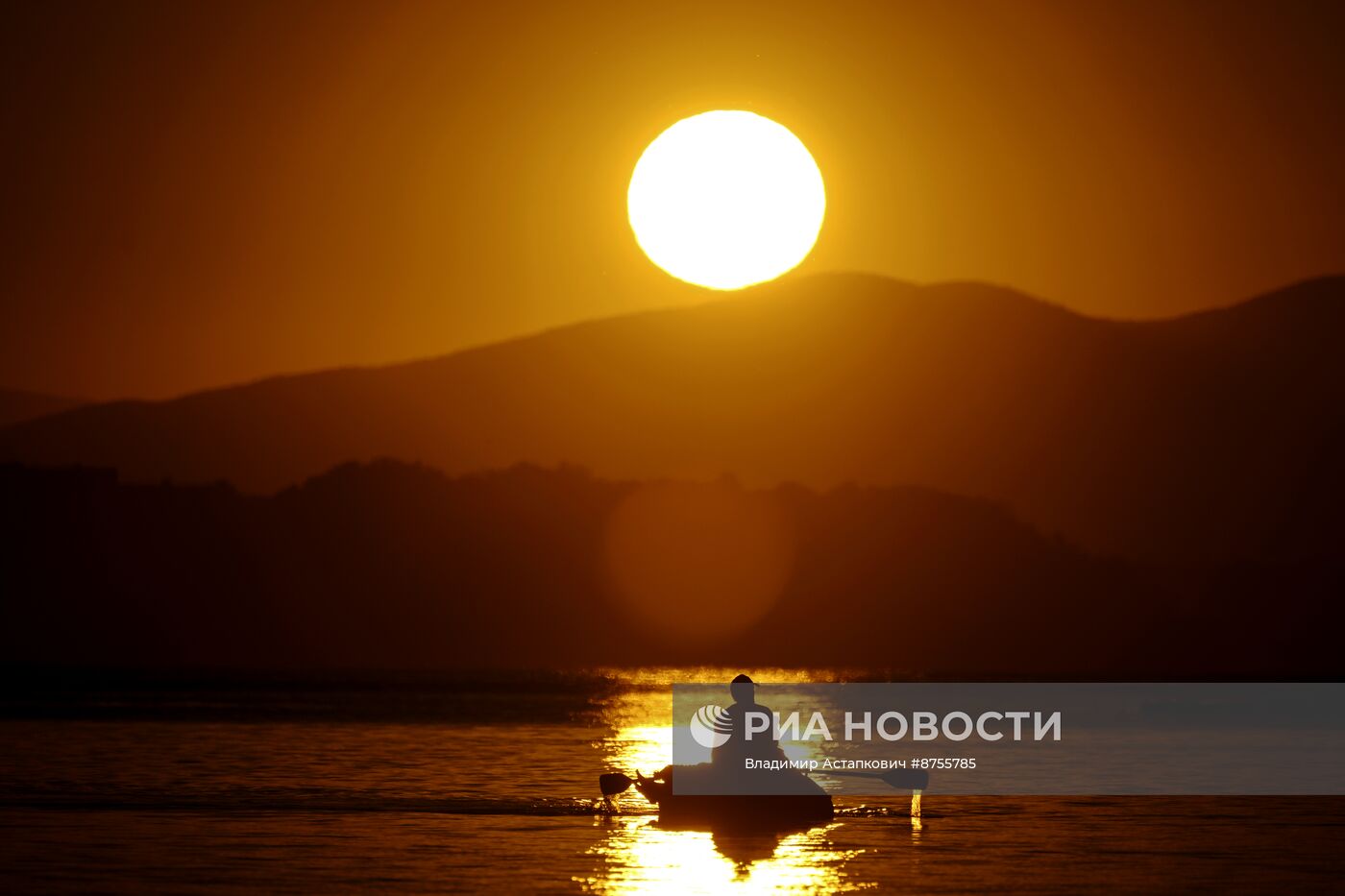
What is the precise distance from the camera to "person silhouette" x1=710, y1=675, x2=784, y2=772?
41781 mm

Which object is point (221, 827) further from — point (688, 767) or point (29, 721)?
point (29, 721)

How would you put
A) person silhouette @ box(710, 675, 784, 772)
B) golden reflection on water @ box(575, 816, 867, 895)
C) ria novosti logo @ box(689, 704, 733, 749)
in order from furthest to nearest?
ria novosti logo @ box(689, 704, 733, 749)
person silhouette @ box(710, 675, 784, 772)
golden reflection on water @ box(575, 816, 867, 895)

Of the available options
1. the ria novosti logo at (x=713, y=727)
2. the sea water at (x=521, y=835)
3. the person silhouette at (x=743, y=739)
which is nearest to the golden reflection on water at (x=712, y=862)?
the sea water at (x=521, y=835)

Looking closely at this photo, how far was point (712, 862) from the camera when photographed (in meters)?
40.5

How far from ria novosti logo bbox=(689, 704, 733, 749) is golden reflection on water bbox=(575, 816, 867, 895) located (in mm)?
2649

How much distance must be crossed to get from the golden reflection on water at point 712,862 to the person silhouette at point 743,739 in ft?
6.67

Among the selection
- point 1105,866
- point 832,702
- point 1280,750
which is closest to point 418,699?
point 832,702

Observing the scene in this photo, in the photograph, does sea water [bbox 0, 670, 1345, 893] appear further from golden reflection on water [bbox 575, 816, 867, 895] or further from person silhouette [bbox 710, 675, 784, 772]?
person silhouette [bbox 710, 675, 784, 772]

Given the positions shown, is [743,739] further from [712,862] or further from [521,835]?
[521,835]

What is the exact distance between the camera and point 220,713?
119438mm

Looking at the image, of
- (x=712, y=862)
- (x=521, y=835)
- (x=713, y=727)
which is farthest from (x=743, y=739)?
(x=713, y=727)

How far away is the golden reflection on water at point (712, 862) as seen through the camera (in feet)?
121

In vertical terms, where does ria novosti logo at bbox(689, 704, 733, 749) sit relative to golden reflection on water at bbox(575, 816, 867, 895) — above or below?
above

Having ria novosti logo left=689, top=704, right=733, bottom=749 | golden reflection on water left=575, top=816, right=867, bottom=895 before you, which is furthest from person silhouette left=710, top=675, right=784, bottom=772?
golden reflection on water left=575, top=816, right=867, bottom=895
